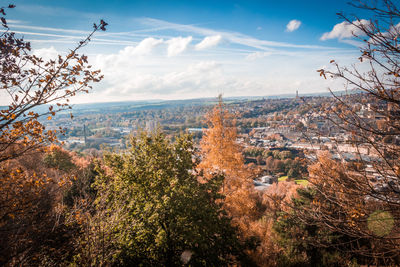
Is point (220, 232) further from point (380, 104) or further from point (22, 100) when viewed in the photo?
point (22, 100)

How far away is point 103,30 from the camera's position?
12.9 feet

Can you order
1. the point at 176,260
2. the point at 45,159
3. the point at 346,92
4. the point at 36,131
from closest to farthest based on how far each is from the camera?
1. the point at 346,92
2. the point at 36,131
3. the point at 176,260
4. the point at 45,159

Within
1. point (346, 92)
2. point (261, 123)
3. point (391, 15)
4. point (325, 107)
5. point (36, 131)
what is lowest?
point (261, 123)

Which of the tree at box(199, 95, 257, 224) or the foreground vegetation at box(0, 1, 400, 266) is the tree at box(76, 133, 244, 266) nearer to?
the foreground vegetation at box(0, 1, 400, 266)

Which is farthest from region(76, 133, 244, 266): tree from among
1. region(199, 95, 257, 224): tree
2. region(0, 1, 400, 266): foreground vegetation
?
region(199, 95, 257, 224): tree

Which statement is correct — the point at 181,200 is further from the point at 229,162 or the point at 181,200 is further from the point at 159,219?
the point at 229,162

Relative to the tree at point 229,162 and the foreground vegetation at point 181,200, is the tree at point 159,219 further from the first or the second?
the tree at point 229,162

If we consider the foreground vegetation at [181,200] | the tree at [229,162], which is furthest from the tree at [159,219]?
the tree at [229,162]

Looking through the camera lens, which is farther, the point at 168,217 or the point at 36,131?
the point at 168,217

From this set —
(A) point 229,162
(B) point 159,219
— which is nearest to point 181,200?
(B) point 159,219

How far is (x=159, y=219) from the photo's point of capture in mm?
6242

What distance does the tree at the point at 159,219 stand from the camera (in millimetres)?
5418

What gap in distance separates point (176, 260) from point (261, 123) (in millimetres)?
66547

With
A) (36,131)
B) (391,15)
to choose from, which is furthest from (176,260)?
(391,15)
